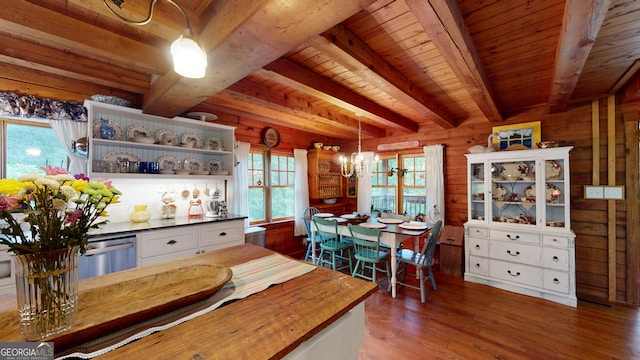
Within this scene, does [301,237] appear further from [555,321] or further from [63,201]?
[63,201]

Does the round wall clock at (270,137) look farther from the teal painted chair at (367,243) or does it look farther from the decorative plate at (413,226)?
the decorative plate at (413,226)

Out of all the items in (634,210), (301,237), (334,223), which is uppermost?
(634,210)

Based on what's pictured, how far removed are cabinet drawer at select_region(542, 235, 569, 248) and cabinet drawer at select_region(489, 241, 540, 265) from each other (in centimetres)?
12

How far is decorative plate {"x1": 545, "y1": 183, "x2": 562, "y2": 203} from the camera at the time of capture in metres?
2.91

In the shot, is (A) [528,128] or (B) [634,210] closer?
(B) [634,210]

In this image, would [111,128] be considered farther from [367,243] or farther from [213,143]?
[367,243]

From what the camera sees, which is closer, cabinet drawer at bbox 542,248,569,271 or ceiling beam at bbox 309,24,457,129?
ceiling beam at bbox 309,24,457,129

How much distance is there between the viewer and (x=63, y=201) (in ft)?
2.54

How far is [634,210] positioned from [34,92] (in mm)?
6075

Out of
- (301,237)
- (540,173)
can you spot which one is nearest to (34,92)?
(301,237)

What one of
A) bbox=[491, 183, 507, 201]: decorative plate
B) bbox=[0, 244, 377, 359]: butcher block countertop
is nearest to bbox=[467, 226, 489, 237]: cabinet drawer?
bbox=[491, 183, 507, 201]: decorative plate

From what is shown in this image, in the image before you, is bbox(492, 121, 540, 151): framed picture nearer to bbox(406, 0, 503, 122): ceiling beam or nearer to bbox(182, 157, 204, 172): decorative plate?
bbox(406, 0, 503, 122): ceiling beam

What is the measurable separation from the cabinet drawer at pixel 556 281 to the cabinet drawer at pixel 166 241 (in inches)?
154

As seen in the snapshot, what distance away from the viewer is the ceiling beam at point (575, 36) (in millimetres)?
1134
